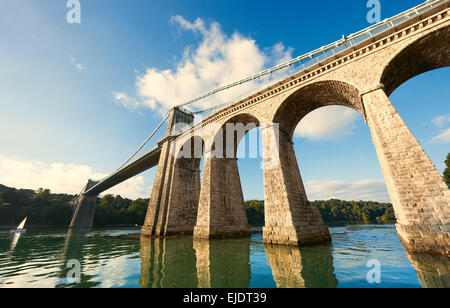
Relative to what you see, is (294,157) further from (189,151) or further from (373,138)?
(189,151)

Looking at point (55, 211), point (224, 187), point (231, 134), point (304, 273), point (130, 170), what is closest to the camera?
point (304, 273)

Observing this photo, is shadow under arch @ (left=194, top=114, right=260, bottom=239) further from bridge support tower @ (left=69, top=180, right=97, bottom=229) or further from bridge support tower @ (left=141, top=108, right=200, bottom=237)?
bridge support tower @ (left=69, top=180, right=97, bottom=229)

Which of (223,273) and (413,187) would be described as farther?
(413,187)

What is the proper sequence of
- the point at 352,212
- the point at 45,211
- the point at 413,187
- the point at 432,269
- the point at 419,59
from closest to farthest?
the point at 432,269 → the point at 413,187 → the point at 419,59 → the point at 45,211 → the point at 352,212

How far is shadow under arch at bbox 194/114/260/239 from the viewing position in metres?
14.4

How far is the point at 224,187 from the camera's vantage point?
15969 mm

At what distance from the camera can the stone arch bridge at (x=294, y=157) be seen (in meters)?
6.91

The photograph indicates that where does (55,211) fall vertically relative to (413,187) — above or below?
above

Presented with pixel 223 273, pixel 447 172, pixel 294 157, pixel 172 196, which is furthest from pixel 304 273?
pixel 447 172

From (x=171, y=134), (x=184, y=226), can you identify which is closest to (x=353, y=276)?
(x=184, y=226)

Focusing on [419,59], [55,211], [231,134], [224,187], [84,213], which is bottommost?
[224,187]

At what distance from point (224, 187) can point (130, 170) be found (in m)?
27.3

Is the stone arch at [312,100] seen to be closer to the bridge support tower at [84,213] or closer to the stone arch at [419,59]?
the stone arch at [419,59]
